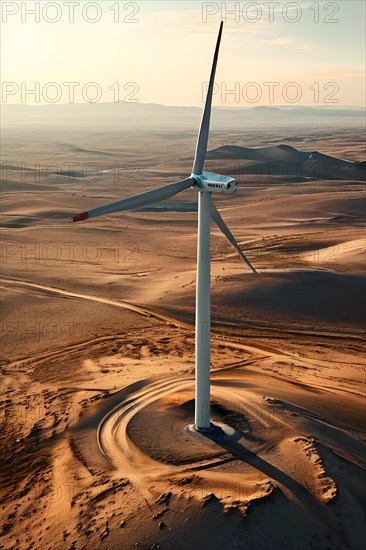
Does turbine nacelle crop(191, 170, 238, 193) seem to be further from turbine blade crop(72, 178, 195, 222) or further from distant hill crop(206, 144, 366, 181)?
distant hill crop(206, 144, 366, 181)

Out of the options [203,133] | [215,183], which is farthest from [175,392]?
[203,133]

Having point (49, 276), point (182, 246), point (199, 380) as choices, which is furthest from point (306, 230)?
point (199, 380)

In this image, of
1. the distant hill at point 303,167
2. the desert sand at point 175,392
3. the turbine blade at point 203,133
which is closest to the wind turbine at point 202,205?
the turbine blade at point 203,133

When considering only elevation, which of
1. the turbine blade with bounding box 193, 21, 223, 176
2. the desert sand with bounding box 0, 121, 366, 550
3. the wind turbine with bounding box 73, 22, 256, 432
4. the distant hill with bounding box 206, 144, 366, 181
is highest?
the distant hill with bounding box 206, 144, 366, 181

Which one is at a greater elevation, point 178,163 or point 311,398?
point 178,163

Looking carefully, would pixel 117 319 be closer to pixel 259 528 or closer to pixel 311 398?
pixel 311 398

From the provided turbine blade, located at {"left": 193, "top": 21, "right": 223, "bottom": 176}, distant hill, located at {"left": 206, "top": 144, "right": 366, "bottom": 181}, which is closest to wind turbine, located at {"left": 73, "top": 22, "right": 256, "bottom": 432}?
turbine blade, located at {"left": 193, "top": 21, "right": 223, "bottom": 176}
